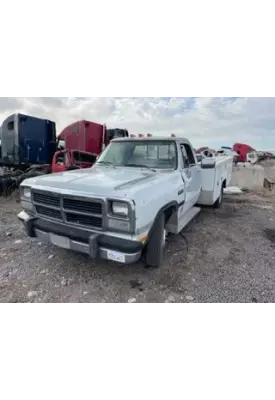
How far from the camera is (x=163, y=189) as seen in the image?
9.93ft

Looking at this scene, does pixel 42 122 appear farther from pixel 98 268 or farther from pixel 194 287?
pixel 194 287

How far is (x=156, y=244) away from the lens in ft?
10.0

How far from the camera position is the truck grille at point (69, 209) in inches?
104

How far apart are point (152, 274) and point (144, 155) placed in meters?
1.89

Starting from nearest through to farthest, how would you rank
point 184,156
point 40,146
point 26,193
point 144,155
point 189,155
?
1. point 26,193
2. point 144,155
3. point 184,156
4. point 189,155
5. point 40,146

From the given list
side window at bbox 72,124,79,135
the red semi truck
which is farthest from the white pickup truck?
side window at bbox 72,124,79,135

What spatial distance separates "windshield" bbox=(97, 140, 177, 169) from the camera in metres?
3.85

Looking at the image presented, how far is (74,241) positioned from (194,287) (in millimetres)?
1529

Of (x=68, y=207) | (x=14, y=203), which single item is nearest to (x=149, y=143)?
(x=68, y=207)

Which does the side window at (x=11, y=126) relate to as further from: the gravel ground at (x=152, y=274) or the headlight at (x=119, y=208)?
the headlight at (x=119, y=208)

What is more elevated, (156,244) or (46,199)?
(46,199)

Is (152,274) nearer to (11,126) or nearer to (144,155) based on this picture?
(144,155)

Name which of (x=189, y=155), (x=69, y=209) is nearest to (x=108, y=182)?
(x=69, y=209)

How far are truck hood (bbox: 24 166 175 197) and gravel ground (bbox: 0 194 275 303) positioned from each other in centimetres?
113
